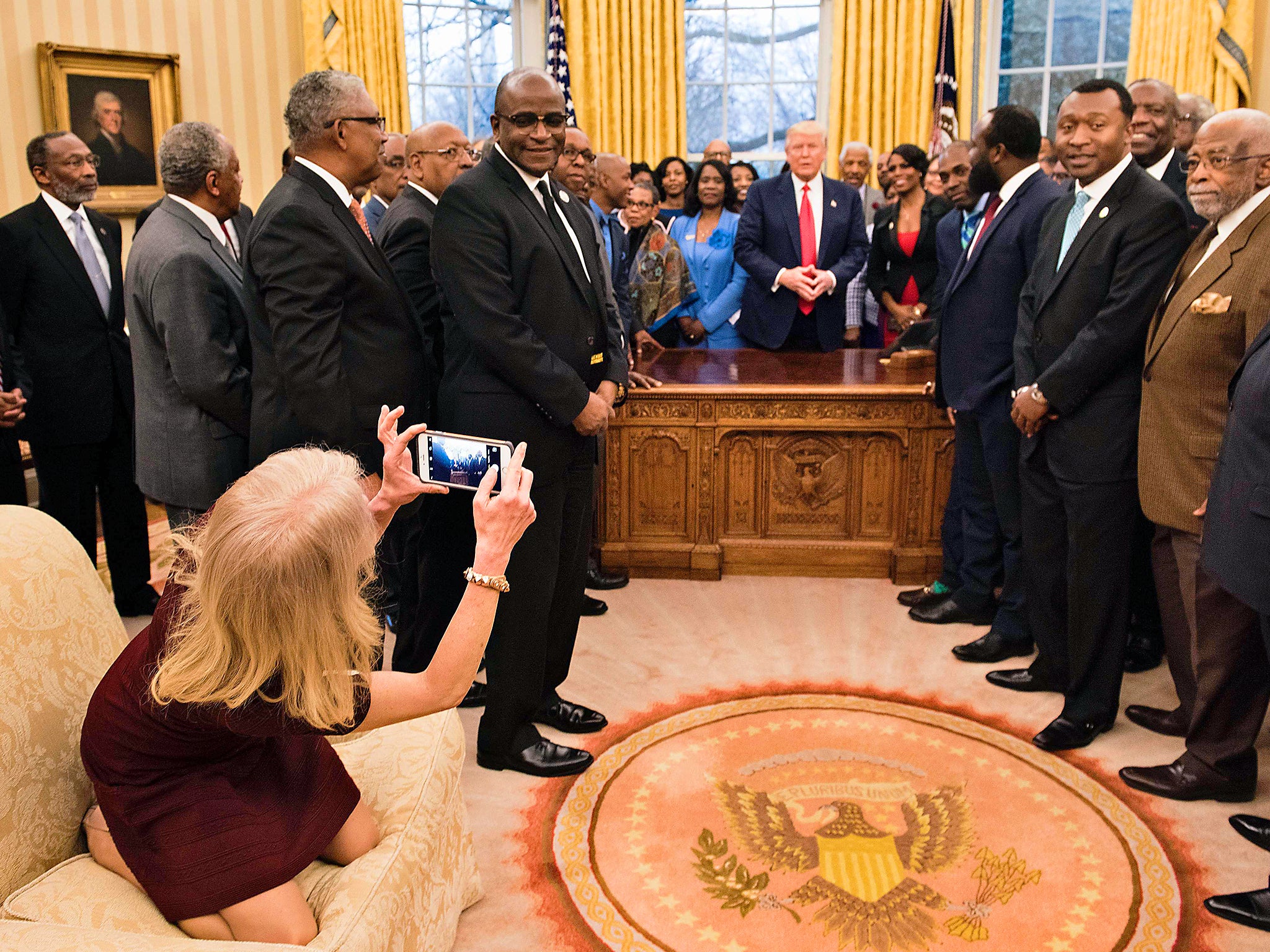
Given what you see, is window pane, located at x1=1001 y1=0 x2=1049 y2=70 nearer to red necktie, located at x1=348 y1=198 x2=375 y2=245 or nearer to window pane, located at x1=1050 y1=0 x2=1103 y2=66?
window pane, located at x1=1050 y1=0 x2=1103 y2=66

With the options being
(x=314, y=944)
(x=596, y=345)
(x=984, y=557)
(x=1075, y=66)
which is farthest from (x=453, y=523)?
(x=1075, y=66)

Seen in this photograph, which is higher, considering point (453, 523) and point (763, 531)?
point (453, 523)

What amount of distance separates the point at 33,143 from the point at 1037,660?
4.12 meters

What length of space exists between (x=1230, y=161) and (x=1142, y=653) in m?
1.84

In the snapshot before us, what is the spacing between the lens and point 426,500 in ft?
10.7

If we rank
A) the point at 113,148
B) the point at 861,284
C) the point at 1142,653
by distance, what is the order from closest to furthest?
1. the point at 1142,653
2. the point at 861,284
3. the point at 113,148

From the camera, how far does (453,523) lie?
3.24 metres

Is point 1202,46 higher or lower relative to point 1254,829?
higher

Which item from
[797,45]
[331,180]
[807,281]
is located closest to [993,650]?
[807,281]

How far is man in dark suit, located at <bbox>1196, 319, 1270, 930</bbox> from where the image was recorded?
2.21 m

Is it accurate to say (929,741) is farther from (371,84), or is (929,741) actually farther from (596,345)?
(371,84)

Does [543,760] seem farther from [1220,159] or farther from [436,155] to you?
[1220,159]

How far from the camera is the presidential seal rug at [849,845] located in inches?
90.4

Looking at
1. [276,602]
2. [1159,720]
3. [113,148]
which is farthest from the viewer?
[113,148]
